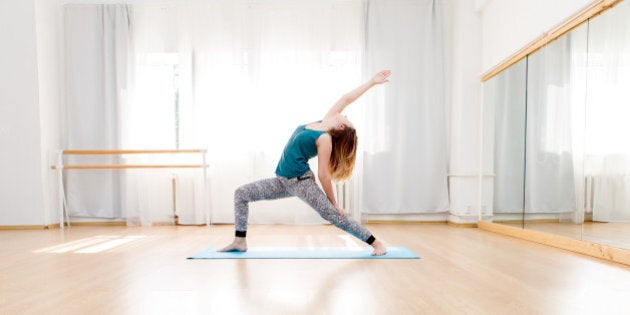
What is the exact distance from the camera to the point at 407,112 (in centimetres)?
466

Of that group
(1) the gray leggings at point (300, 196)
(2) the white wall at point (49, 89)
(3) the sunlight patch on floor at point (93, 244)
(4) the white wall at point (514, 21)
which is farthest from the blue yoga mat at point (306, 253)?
(2) the white wall at point (49, 89)

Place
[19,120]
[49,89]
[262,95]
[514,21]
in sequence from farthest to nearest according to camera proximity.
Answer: [262,95] → [49,89] → [19,120] → [514,21]

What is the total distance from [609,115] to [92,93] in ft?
15.5

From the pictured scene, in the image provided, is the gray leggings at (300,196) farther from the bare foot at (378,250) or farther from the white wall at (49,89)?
the white wall at (49,89)

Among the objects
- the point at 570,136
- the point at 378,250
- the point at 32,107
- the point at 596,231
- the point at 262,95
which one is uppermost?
the point at 262,95

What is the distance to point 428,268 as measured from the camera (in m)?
2.25

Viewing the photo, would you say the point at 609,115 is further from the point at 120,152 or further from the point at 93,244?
the point at 120,152

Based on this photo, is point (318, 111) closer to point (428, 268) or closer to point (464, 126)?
point (464, 126)

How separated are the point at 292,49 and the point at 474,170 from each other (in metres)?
2.33

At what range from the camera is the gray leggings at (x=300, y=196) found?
2566mm

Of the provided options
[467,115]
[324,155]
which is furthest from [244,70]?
[324,155]

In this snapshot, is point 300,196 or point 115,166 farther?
point 115,166

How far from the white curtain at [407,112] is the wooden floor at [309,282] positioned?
1.41 m

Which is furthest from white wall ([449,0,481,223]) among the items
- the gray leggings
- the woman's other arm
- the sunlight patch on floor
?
the sunlight patch on floor
